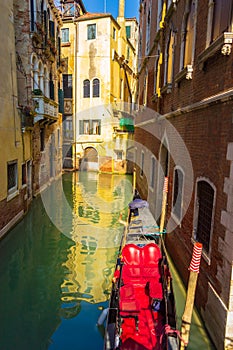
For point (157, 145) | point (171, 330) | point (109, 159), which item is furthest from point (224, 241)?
point (109, 159)

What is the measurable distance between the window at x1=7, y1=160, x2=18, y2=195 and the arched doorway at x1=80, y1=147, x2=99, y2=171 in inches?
515

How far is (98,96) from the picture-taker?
2191 centimetres

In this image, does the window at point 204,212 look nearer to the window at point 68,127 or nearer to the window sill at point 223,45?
the window sill at point 223,45

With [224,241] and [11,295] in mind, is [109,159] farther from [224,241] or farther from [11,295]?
[224,241]

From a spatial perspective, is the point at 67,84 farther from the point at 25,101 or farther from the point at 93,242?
the point at 93,242

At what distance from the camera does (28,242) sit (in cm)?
884

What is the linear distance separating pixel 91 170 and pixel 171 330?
2012 centimetres

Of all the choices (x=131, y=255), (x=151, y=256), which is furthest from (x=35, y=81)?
(x=151, y=256)

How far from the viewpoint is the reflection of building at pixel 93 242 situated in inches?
249

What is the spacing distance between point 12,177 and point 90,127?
43.4 ft

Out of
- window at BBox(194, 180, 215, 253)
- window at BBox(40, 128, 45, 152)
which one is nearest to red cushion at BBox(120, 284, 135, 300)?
window at BBox(194, 180, 215, 253)

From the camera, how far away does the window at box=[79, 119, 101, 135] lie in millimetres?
22125

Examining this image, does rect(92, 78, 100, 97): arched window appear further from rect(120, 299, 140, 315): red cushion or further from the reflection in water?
rect(120, 299, 140, 315): red cushion

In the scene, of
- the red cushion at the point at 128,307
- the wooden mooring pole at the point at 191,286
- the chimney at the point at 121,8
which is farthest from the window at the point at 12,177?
the chimney at the point at 121,8
